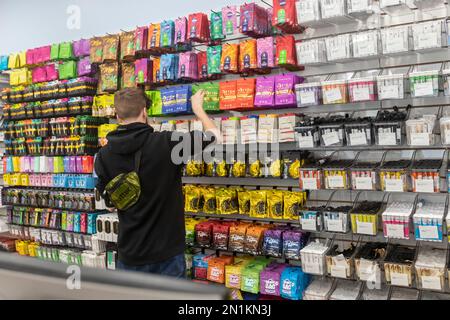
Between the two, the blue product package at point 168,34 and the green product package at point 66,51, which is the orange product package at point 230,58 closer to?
the blue product package at point 168,34

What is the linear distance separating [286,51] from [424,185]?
141 centimetres

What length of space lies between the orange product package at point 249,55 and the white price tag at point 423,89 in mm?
1243

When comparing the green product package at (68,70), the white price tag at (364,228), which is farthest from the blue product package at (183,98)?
the white price tag at (364,228)

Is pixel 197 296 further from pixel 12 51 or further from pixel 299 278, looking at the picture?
pixel 12 51

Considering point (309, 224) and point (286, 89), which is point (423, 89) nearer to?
point (286, 89)

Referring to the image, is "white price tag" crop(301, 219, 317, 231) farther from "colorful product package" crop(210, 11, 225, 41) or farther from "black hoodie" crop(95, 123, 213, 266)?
"colorful product package" crop(210, 11, 225, 41)

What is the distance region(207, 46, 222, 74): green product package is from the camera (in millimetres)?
3629

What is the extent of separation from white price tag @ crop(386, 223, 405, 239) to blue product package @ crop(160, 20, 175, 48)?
8.04ft

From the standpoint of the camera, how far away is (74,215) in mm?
4656

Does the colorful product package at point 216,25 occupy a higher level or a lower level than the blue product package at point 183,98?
higher

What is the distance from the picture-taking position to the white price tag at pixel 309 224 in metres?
3.10

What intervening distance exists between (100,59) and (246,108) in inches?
72.0

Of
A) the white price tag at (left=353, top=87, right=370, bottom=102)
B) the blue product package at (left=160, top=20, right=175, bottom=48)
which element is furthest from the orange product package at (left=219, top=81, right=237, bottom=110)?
the white price tag at (left=353, top=87, right=370, bottom=102)

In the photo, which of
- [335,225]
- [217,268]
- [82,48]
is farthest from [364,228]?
[82,48]
